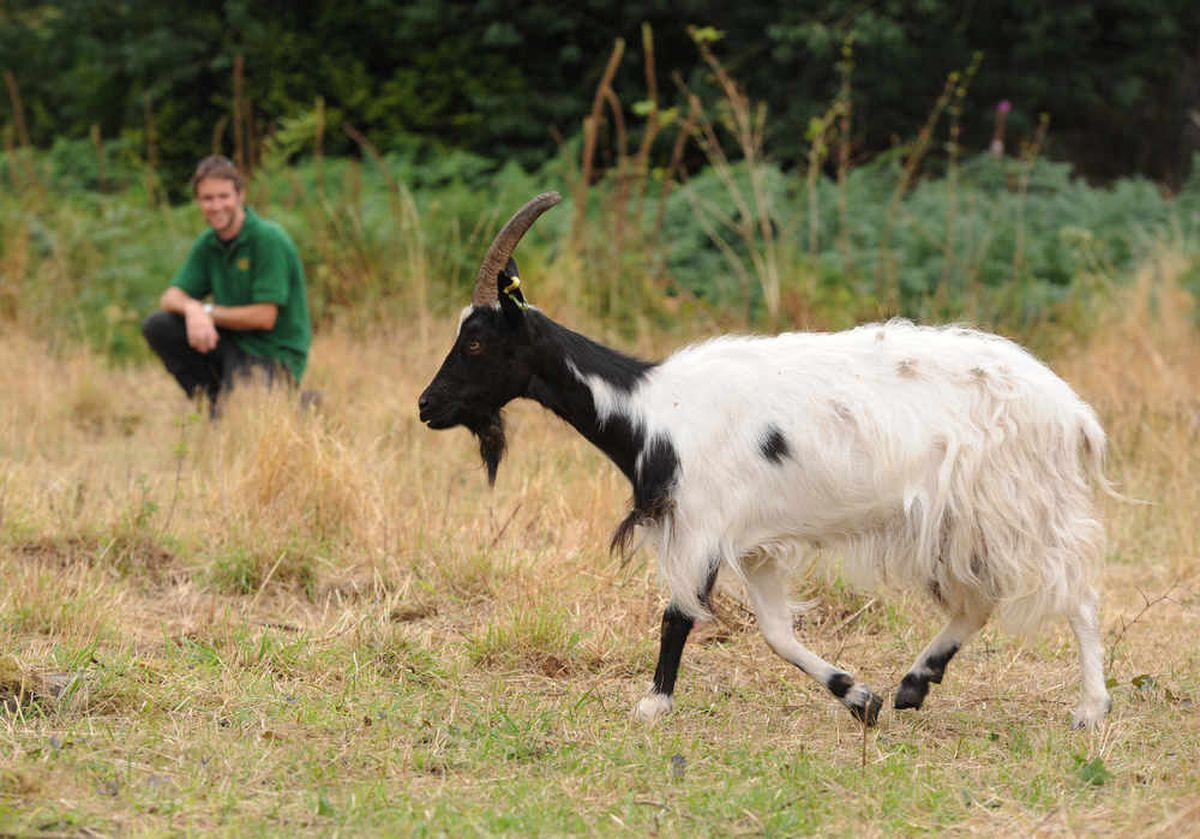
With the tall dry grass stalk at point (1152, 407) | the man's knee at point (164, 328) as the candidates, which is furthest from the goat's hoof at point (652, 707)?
the man's knee at point (164, 328)

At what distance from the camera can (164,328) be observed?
955 cm

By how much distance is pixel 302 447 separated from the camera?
735cm

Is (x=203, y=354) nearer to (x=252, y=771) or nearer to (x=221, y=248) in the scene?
(x=221, y=248)

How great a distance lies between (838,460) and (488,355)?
1197 millimetres

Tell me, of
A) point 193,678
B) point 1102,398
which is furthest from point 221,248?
point 1102,398

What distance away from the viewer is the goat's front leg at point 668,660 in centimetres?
532

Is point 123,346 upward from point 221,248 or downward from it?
downward

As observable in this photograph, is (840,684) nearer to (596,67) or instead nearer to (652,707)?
(652,707)

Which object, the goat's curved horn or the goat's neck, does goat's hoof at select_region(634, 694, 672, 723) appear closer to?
the goat's neck

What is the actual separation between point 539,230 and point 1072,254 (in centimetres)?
418

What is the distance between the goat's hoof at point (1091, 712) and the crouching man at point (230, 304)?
17.1ft

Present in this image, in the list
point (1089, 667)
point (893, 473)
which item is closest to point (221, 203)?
point (893, 473)

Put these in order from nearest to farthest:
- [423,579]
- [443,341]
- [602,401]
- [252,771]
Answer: [252,771], [602,401], [423,579], [443,341]

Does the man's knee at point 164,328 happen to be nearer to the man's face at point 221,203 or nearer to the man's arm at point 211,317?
the man's arm at point 211,317
